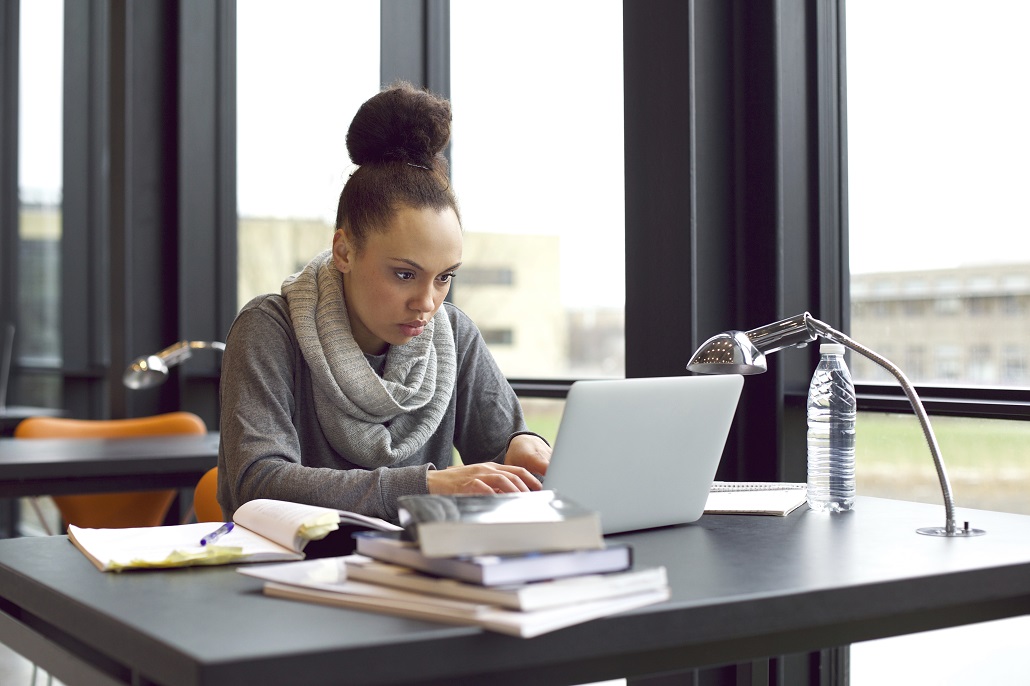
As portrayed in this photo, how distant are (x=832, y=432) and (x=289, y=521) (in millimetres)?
889

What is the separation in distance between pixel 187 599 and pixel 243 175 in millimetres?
3417

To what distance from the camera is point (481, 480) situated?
1.42m

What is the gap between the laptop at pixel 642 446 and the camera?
1330 mm

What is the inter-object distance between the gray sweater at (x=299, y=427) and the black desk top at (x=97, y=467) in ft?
3.04

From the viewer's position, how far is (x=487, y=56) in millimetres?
3480

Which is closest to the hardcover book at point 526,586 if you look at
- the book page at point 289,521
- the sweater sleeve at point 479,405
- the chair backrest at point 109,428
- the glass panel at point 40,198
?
the book page at point 289,521

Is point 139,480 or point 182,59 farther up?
point 182,59

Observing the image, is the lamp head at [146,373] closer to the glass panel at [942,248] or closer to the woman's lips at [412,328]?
the woman's lips at [412,328]

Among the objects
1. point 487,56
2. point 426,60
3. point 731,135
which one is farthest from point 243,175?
point 731,135

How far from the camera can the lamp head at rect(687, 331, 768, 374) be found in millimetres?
1551

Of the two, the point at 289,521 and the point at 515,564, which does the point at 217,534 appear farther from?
the point at 515,564

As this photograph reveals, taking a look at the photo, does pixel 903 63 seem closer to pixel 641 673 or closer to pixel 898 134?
pixel 898 134

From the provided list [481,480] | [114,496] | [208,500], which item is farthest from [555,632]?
[114,496]

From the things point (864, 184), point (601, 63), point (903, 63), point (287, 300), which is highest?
point (601, 63)
